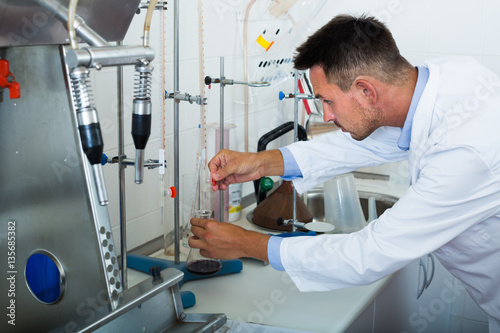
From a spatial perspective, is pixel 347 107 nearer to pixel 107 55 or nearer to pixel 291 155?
pixel 291 155

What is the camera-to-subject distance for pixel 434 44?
2.47 metres

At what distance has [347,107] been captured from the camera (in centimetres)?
135

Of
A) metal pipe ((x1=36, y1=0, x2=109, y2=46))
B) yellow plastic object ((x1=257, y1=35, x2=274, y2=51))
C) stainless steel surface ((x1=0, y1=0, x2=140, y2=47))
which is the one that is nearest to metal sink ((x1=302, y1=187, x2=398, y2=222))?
yellow plastic object ((x1=257, y1=35, x2=274, y2=51))

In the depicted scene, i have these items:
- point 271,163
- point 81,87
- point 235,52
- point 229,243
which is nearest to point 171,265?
point 229,243

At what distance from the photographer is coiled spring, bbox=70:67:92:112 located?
0.71 m

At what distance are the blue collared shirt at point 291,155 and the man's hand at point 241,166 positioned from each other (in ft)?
0.07

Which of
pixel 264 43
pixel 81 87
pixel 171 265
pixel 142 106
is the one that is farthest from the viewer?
pixel 264 43

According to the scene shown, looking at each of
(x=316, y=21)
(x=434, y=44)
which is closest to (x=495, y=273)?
(x=434, y=44)

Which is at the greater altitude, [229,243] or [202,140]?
[202,140]

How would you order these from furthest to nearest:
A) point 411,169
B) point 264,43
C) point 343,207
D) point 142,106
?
1. point 264,43
2. point 343,207
3. point 411,169
4. point 142,106

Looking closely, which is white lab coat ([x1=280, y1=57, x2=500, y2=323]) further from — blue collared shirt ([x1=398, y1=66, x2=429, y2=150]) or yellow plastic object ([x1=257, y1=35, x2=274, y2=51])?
yellow plastic object ([x1=257, y1=35, x2=274, y2=51])

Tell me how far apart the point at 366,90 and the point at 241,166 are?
388 mm

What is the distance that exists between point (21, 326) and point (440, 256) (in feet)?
3.18

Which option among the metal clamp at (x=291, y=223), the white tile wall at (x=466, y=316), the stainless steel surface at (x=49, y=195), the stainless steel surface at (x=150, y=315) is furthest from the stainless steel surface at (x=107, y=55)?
the white tile wall at (x=466, y=316)
